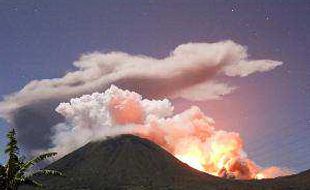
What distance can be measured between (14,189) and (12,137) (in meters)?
4.59

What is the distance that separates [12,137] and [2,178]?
3792mm

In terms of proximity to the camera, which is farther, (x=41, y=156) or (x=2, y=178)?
(x=41, y=156)

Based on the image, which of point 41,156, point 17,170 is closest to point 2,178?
point 17,170

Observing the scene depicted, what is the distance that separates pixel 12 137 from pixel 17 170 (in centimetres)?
300

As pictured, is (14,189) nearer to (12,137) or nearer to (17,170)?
(17,170)

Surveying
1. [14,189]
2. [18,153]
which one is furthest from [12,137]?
[14,189]

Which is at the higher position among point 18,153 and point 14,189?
point 18,153

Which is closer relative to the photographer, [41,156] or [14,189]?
[14,189]

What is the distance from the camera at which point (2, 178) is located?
149ft

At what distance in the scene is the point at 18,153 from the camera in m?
47.1

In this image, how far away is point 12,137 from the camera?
46.9m

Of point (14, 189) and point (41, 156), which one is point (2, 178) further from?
point (41, 156)

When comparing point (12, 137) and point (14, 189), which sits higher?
point (12, 137)

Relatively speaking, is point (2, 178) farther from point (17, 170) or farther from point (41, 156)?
point (41, 156)
